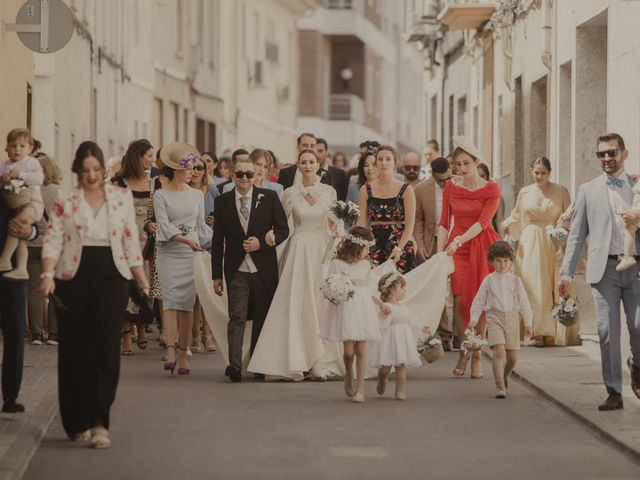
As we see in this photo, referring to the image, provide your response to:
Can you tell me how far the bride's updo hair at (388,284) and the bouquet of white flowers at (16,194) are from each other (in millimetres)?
3272

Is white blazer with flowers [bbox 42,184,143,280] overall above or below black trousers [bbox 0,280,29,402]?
above

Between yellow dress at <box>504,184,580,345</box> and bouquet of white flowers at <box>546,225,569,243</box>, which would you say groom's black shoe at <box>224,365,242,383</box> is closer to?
bouquet of white flowers at <box>546,225,569,243</box>

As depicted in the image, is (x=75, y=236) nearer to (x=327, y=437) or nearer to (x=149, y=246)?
(x=327, y=437)

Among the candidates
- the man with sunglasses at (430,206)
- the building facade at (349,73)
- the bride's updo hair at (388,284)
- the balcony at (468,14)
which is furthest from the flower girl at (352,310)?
the building facade at (349,73)

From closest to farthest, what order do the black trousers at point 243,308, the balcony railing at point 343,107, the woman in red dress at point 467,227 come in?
the black trousers at point 243,308 → the woman in red dress at point 467,227 → the balcony railing at point 343,107

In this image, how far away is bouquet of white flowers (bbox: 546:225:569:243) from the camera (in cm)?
1703

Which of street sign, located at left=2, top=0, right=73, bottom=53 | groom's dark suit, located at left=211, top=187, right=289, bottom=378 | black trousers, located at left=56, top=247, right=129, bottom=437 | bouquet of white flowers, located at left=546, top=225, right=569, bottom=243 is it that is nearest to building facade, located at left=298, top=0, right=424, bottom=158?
bouquet of white flowers, located at left=546, top=225, right=569, bottom=243

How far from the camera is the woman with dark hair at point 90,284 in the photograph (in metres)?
11.2

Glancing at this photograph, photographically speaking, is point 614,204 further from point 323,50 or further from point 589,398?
point 323,50

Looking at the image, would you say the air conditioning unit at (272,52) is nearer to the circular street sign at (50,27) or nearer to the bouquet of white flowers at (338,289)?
the circular street sign at (50,27)

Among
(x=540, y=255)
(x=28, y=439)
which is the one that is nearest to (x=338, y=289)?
(x=28, y=439)

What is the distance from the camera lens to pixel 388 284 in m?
14.2

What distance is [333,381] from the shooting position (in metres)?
15.4

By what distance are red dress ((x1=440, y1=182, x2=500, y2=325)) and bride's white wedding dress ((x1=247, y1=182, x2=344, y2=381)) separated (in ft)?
4.56
